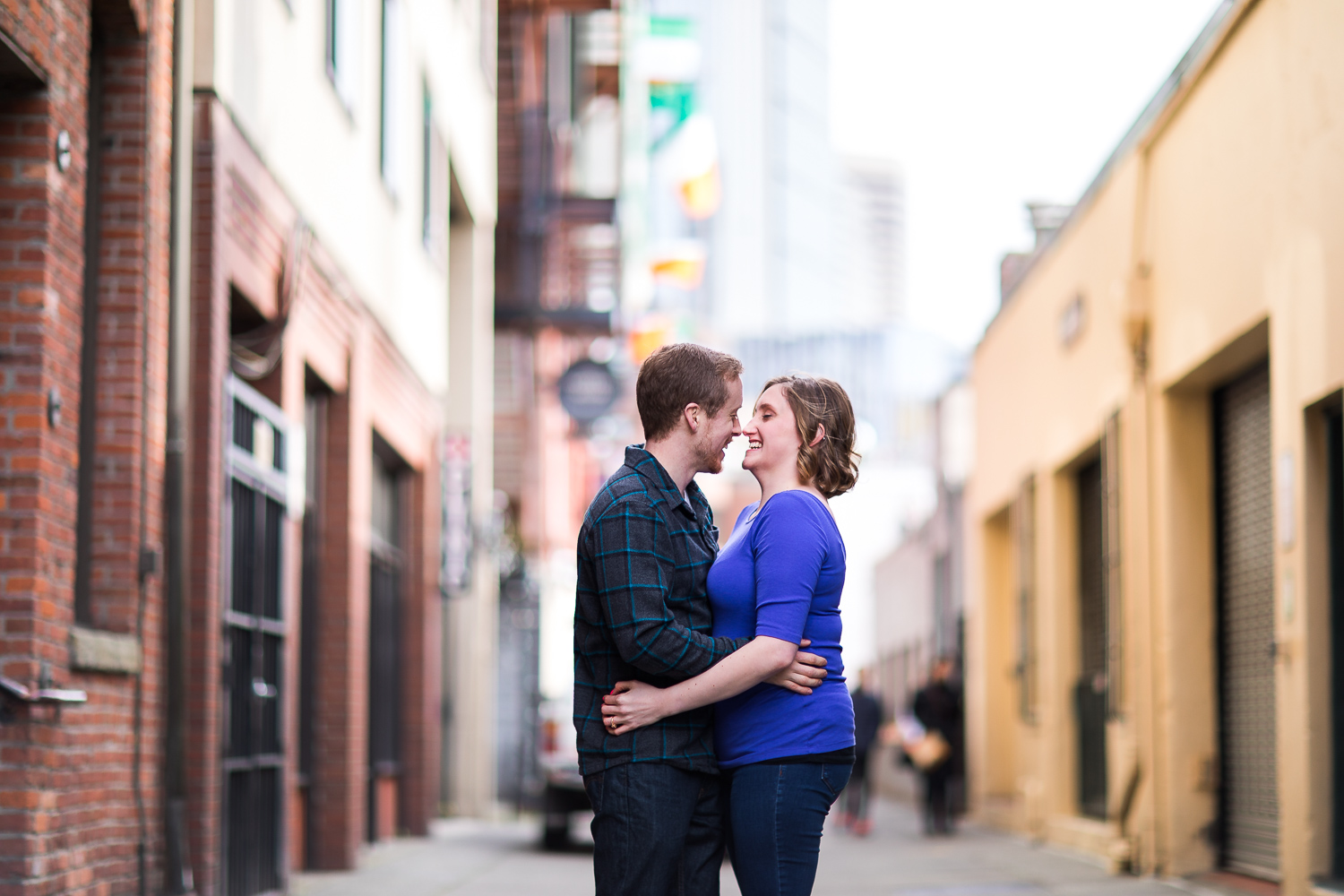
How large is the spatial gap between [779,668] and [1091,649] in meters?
11.3

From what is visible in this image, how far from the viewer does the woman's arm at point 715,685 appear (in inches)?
144

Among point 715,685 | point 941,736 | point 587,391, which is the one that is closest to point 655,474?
point 715,685

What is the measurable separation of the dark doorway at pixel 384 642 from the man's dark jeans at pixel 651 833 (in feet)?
34.6

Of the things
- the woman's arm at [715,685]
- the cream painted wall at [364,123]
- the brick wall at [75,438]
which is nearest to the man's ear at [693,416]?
the woman's arm at [715,685]

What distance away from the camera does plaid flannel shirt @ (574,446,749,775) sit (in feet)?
12.0

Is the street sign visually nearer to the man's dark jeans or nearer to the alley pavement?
the alley pavement

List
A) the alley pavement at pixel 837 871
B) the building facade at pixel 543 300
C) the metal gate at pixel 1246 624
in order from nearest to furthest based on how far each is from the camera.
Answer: the metal gate at pixel 1246 624
the alley pavement at pixel 837 871
the building facade at pixel 543 300

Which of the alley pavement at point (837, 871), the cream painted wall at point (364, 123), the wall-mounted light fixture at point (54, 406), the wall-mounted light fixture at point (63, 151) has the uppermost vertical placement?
the cream painted wall at point (364, 123)

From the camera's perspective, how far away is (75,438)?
22.2 feet

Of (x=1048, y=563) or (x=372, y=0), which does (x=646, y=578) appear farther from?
(x=1048, y=563)

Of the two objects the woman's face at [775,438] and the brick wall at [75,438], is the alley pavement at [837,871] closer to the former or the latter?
the brick wall at [75,438]

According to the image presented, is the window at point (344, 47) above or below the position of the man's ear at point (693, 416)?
above

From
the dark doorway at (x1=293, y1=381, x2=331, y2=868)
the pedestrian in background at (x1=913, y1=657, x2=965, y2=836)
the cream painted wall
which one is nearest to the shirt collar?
the cream painted wall

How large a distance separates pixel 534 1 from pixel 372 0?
10.2 metres
